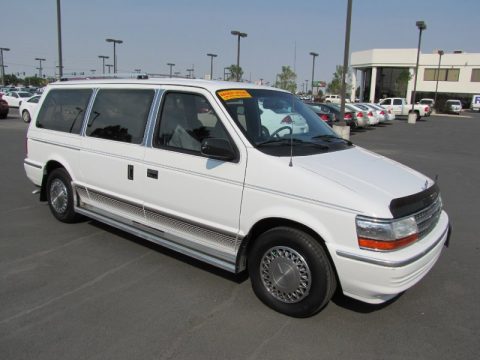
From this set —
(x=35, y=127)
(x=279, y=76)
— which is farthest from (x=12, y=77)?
(x=35, y=127)

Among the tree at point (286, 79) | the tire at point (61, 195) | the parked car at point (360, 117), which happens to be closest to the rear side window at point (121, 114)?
the tire at point (61, 195)

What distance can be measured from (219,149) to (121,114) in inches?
64.3

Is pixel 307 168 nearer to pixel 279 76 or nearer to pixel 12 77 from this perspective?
pixel 279 76

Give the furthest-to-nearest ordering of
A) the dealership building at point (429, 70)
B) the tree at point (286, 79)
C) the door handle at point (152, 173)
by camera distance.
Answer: the dealership building at point (429, 70)
the tree at point (286, 79)
the door handle at point (152, 173)

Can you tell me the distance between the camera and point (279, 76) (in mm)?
50781

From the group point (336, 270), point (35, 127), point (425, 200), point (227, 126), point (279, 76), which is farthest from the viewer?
point (279, 76)

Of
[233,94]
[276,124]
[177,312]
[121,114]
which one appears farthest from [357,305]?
[121,114]

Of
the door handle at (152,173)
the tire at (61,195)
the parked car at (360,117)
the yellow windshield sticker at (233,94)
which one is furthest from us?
the parked car at (360,117)

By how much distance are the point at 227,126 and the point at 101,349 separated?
207 centimetres

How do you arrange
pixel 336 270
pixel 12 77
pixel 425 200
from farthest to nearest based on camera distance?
pixel 12 77 < pixel 425 200 < pixel 336 270

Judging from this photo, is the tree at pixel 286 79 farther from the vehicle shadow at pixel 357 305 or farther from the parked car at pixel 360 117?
the vehicle shadow at pixel 357 305

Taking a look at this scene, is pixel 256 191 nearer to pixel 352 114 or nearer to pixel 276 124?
pixel 276 124

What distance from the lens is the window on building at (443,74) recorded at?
73100 millimetres

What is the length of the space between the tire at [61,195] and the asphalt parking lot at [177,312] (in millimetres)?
395
